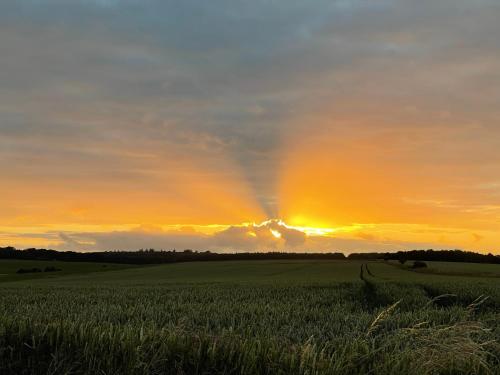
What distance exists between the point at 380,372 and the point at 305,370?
96 centimetres

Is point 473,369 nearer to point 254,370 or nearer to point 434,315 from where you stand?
point 254,370

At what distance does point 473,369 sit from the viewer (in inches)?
236

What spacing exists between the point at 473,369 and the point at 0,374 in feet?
17.9

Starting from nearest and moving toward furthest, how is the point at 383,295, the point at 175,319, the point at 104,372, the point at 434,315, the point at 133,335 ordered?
the point at 104,372 < the point at 133,335 < the point at 175,319 < the point at 434,315 < the point at 383,295

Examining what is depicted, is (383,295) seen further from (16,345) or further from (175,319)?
(16,345)

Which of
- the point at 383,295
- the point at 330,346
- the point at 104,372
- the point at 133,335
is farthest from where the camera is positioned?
the point at 383,295

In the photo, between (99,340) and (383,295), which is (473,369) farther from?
(383,295)

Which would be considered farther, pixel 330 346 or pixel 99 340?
pixel 330 346

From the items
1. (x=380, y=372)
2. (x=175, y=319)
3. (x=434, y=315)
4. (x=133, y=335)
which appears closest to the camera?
(x=380, y=372)

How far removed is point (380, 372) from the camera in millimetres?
5734

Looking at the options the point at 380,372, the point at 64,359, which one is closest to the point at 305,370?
the point at 380,372

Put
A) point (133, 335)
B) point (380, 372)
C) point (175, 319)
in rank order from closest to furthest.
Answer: point (380, 372)
point (133, 335)
point (175, 319)

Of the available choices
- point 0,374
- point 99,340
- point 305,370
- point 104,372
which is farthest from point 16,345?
point 305,370

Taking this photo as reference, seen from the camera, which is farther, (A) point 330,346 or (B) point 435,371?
(A) point 330,346
